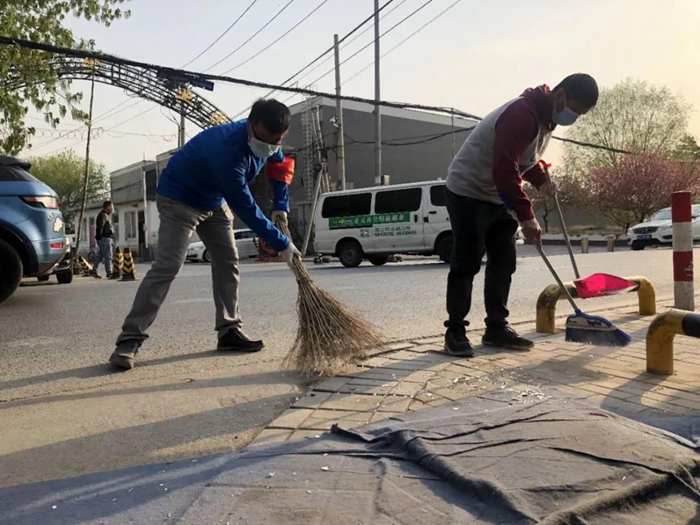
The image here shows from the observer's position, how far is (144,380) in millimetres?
3502

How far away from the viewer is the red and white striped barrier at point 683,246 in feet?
16.5

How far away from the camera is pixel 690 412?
2682 millimetres

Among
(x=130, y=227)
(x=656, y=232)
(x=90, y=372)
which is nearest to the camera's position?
(x=90, y=372)

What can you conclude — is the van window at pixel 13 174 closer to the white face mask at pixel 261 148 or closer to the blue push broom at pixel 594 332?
the white face mask at pixel 261 148

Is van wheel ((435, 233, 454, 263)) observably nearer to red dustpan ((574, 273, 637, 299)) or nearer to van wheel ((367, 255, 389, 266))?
van wheel ((367, 255, 389, 266))

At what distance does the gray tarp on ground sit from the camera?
5.88 ft

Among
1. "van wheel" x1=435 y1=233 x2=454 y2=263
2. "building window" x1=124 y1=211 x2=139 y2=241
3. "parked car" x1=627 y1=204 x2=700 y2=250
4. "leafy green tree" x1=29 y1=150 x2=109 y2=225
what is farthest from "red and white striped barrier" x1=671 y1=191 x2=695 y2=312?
"leafy green tree" x1=29 y1=150 x2=109 y2=225

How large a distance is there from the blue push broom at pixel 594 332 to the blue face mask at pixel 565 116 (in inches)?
31.0

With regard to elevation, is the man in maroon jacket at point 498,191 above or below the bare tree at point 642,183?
below

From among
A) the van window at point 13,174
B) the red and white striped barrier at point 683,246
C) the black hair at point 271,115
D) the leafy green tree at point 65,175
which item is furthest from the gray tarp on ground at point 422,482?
the leafy green tree at point 65,175

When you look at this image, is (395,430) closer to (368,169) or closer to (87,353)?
(87,353)

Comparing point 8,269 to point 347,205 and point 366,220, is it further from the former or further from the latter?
point 347,205

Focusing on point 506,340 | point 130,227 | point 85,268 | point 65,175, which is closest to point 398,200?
point 85,268

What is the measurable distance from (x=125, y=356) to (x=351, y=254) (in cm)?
1159
